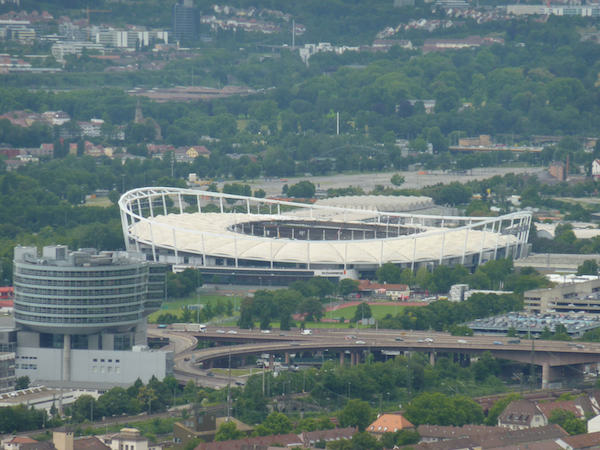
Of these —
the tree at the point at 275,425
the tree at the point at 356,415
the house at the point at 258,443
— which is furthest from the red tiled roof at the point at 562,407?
the house at the point at 258,443

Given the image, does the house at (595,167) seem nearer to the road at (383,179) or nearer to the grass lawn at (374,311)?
the road at (383,179)

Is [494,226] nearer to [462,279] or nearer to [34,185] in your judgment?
[462,279]

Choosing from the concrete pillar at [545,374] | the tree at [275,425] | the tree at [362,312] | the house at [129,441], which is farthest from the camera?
the tree at [362,312]

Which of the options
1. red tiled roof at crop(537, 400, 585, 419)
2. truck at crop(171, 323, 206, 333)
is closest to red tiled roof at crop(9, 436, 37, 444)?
red tiled roof at crop(537, 400, 585, 419)

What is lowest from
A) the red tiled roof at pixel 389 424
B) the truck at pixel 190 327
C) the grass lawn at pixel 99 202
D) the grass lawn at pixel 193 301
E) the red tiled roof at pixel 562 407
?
the grass lawn at pixel 99 202

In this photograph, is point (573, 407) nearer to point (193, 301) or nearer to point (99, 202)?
point (193, 301)

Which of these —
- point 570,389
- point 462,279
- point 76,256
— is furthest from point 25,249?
point 462,279

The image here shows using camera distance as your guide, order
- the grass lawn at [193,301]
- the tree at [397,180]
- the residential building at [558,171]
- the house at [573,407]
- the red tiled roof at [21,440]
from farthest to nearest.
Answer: the residential building at [558,171]
the tree at [397,180]
the grass lawn at [193,301]
the house at [573,407]
the red tiled roof at [21,440]
